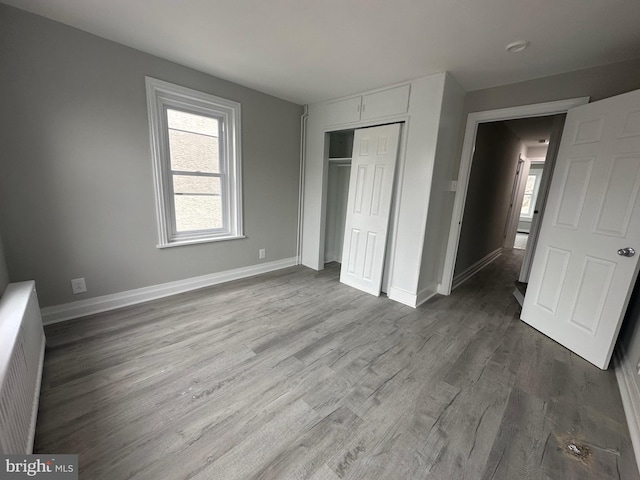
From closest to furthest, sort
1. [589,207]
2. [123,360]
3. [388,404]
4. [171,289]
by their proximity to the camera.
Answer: [388,404]
[123,360]
[589,207]
[171,289]

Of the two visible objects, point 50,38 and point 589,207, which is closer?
point 50,38

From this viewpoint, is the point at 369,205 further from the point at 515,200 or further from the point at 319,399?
the point at 515,200

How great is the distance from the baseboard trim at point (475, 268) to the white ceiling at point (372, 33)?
252 centimetres

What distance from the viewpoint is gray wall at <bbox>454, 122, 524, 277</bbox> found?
11.7 ft

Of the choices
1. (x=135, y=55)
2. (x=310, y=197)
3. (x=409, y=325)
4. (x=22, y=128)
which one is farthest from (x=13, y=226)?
(x=409, y=325)

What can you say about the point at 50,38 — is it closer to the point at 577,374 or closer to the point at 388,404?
the point at 388,404

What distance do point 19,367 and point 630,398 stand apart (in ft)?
11.4

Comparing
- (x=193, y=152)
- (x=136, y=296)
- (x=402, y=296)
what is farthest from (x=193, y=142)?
(x=402, y=296)

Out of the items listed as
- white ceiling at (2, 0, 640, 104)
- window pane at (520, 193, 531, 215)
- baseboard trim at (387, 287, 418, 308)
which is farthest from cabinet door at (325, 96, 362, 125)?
window pane at (520, 193, 531, 215)

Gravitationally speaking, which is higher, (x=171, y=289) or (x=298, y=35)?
(x=298, y=35)

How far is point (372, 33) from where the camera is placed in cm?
192

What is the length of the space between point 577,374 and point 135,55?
15.2 ft

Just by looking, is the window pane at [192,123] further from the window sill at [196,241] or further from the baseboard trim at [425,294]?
the baseboard trim at [425,294]

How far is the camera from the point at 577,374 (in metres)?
1.94
